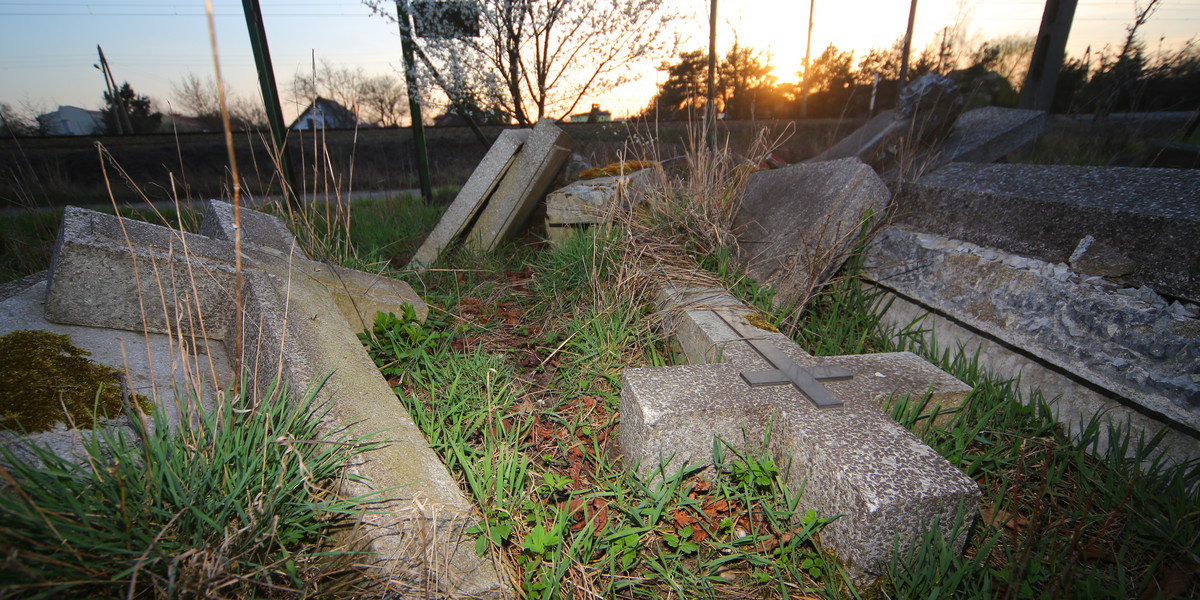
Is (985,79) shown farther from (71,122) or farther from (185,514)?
(71,122)

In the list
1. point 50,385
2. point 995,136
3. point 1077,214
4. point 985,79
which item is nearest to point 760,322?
point 1077,214

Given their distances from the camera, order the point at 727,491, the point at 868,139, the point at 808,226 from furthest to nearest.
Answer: the point at 868,139
the point at 808,226
the point at 727,491

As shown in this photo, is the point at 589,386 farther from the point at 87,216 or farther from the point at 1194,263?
the point at 1194,263

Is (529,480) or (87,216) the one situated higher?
(87,216)

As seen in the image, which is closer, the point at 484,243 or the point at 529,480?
the point at 529,480

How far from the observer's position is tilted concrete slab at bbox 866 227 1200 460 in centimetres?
154

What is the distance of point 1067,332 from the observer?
179 cm

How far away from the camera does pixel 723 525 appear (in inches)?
53.0

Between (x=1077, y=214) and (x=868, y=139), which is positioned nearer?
(x=1077, y=214)

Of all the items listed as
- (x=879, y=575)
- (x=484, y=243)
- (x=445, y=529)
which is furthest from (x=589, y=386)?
(x=484, y=243)

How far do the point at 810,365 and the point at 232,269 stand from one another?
1987 millimetres

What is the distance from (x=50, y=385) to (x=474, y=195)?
7.25ft

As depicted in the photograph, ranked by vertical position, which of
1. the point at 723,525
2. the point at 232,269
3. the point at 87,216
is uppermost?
the point at 87,216

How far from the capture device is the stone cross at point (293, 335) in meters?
1.10
